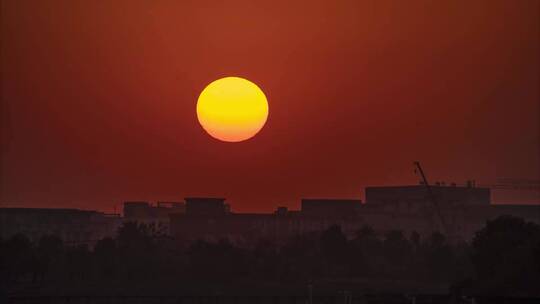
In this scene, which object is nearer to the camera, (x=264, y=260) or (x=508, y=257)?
(x=508, y=257)

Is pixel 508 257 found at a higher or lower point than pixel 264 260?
lower

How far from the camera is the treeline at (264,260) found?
4200 inches

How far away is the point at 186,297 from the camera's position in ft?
298

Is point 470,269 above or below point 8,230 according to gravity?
below

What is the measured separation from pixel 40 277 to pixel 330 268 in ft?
116

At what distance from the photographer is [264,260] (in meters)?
134

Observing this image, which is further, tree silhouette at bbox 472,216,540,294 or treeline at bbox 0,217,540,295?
treeline at bbox 0,217,540,295

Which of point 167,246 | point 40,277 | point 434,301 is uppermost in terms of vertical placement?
point 167,246

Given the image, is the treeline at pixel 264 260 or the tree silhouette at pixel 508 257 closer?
the tree silhouette at pixel 508 257

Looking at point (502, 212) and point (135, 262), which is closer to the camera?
point (135, 262)

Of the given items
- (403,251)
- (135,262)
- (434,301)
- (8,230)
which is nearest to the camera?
(434,301)

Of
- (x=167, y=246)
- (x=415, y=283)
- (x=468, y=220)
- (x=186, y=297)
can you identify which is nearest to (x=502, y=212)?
(x=468, y=220)

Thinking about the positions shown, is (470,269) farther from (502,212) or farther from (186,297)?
(502,212)

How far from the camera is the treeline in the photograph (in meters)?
107
